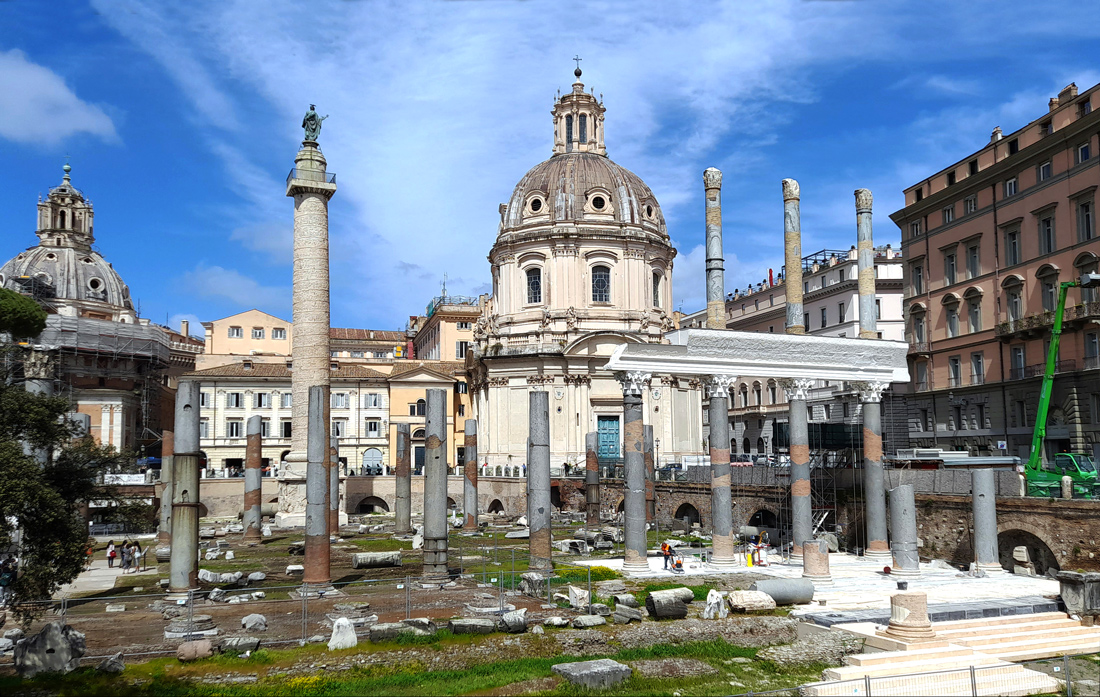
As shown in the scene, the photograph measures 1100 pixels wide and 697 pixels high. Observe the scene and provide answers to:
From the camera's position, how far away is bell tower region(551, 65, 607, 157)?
64.4m

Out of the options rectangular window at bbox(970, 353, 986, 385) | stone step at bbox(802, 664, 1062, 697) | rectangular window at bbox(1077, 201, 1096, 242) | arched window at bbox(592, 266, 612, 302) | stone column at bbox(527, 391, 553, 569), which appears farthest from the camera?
arched window at bbox(592, 266, 612, 302)

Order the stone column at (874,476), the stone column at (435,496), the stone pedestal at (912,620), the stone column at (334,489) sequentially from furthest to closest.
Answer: the stone column at (334,489) → the stone column at (874,476) → the stone column at (435,496) → the stone pedestal at (912,620)

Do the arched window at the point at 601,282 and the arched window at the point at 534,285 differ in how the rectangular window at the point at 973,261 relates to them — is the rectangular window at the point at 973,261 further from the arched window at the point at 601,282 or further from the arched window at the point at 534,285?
the arched window at the point at 534,285

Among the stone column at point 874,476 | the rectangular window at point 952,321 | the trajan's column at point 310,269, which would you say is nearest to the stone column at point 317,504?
the trajan's column at point 310,269

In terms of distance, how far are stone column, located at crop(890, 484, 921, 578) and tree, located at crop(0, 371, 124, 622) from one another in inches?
823

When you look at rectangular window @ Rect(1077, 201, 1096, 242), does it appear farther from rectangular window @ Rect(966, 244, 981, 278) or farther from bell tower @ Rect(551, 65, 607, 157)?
bell tower @ Rect(551, 65, 607, 157)

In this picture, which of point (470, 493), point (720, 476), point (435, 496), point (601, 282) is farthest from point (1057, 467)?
point (601, 282)

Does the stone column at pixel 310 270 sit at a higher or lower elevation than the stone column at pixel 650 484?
higher

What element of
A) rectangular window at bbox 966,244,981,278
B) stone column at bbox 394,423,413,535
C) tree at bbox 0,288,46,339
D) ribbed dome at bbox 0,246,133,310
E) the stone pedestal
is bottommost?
the stone pedestal

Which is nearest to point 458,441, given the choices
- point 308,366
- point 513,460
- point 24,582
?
point 513,460

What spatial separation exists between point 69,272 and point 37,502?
67452mm

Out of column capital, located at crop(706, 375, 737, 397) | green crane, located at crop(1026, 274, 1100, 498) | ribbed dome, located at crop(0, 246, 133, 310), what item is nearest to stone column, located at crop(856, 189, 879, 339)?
column capital, located at crop(706, 375, 737, 397)

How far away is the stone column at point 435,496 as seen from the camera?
82.9ft

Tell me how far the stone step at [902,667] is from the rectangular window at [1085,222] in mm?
23157
